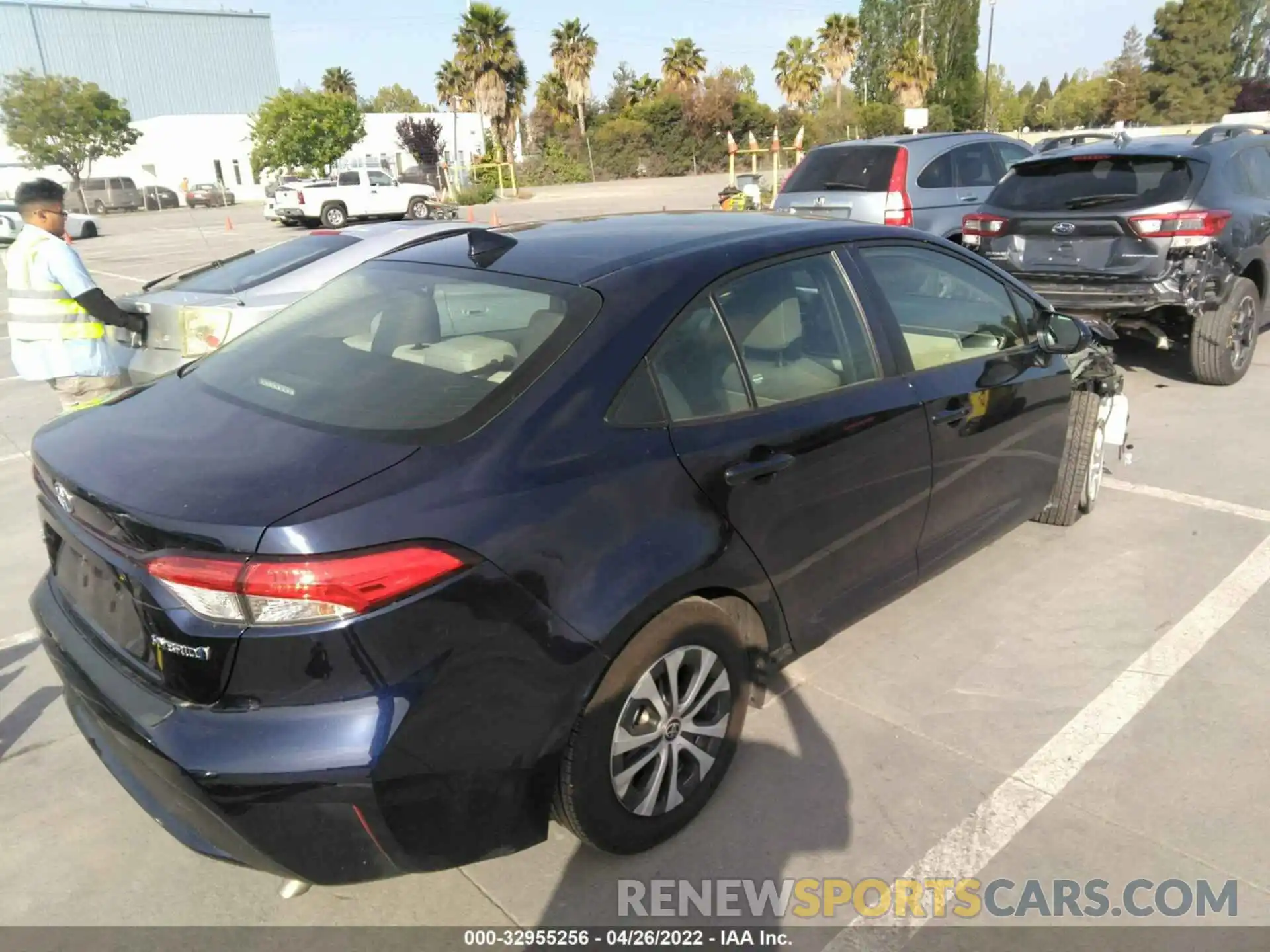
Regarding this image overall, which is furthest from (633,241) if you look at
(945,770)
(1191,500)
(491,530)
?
(1191,500)

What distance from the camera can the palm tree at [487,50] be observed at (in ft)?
140

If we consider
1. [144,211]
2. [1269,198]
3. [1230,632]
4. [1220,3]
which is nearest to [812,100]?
[1220,3]

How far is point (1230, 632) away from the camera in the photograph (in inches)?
144

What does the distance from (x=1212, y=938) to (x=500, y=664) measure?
75.3 inches

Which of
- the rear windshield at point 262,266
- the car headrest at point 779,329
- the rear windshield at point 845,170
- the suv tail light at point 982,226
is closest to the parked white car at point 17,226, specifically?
the rear windshield at point 262,266

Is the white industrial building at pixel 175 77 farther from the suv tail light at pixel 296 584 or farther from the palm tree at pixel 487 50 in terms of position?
the suv tail light at pixel 296 584

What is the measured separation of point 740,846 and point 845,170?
813 centimetres

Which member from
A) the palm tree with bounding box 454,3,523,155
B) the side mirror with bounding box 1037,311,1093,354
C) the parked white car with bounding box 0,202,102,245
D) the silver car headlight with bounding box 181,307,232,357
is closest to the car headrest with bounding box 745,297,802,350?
the side mirror with bounding box 1037,311,1093,354

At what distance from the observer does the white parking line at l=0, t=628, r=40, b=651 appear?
3.88 m

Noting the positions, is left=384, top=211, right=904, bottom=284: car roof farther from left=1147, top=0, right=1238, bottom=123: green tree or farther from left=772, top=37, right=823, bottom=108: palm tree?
left=1147, top=0, right=1238, bottom=123: green tree

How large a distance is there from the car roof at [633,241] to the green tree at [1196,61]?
3199 inches

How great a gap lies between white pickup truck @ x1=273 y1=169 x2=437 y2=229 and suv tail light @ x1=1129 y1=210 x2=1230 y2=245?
25.7 m

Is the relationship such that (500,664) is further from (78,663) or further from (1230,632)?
(1230,632)

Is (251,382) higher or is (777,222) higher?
(777,222)
